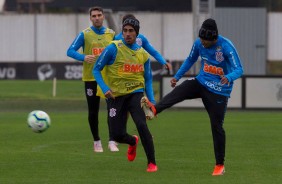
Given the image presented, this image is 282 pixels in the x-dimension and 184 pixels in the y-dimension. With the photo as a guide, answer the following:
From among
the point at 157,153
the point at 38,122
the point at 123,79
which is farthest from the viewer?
the point at 157,153

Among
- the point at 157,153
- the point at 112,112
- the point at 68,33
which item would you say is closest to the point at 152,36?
the point at 68,33

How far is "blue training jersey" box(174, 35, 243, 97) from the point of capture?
39.4 feet

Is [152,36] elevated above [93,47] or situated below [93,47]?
below

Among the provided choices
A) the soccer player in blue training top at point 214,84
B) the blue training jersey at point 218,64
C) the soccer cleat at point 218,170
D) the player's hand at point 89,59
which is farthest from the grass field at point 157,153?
the player's hand at point 89,59

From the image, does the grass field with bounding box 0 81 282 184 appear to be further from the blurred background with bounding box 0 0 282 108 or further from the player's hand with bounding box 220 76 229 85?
the blurred background with bounding box 0 0 282 108

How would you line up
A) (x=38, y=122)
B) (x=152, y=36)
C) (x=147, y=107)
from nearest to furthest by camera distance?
(x=147, y=107) < (x=38, y=122) < (x=152, y=36)

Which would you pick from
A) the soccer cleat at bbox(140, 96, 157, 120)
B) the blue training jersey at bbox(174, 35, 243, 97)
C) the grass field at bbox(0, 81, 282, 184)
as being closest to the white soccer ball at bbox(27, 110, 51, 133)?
the grass field at bbox(0, 81, 282, 184)

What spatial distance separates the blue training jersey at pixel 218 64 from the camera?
12000mm

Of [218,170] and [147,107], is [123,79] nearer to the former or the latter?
[147,107]

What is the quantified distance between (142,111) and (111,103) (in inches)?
22.5

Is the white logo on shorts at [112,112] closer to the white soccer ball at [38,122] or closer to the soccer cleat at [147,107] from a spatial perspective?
the soccer cleat at [147,107]

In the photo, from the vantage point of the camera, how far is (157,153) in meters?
15.0

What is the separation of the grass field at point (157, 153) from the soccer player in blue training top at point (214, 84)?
59cm

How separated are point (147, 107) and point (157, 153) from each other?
2.69m
